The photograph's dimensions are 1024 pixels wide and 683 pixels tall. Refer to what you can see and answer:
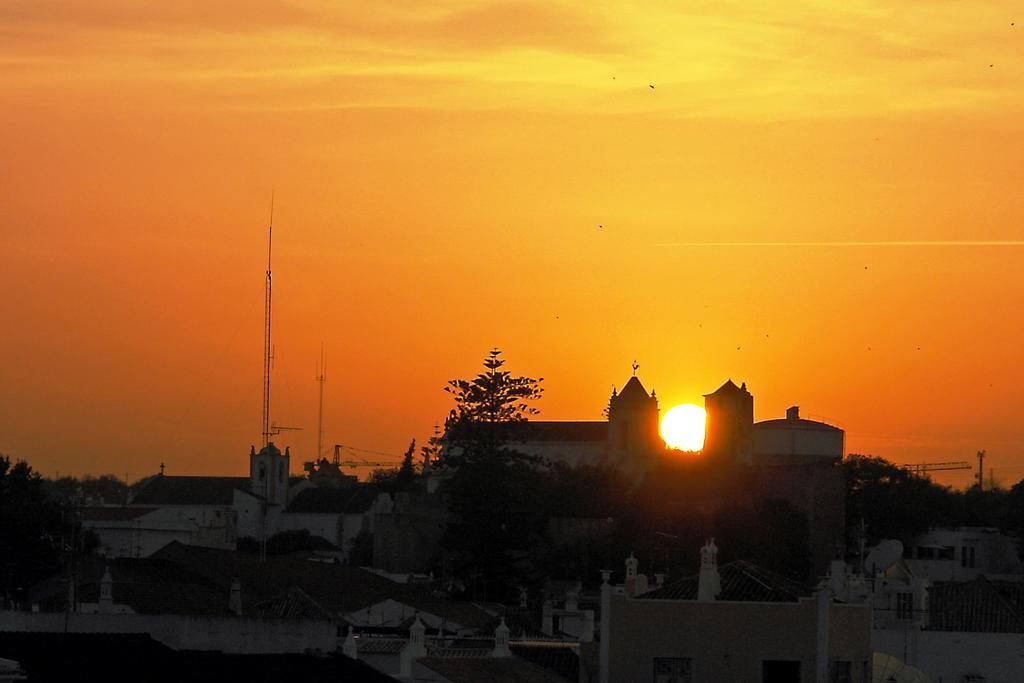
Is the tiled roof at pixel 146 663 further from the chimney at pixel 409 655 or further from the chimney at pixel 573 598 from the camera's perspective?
the chimney at pixel 573 598

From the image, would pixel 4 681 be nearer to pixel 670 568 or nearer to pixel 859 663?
pixel 859 663

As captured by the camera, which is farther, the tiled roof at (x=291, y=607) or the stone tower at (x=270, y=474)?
the stone tower at (x=270, y=474)

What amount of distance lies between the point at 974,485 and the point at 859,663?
133 m

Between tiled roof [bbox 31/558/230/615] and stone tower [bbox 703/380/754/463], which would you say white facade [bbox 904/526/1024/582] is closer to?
stone tower [bbox 703/380/754/463]

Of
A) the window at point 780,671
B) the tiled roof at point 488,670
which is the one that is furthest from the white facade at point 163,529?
the window at point 780,671

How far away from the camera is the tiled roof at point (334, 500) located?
5984 inches

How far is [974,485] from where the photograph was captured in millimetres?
176125

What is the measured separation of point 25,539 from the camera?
92062mm

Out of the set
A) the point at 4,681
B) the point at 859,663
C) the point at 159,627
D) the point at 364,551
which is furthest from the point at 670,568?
the point at 4,681

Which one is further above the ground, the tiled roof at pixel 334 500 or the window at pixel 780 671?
the tiled roof at pixel 334 500

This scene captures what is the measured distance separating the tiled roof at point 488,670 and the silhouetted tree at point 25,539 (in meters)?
43.2

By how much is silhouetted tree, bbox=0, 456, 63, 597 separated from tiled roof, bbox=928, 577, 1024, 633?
37622mm

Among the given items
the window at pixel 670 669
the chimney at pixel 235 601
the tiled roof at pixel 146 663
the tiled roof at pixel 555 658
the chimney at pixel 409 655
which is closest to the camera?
the tiled roof at pixel 146 663

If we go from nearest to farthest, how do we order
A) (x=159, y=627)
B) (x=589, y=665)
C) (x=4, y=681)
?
(x=4, y=681) → (x=159, y=627) → (x=589, y=665)
